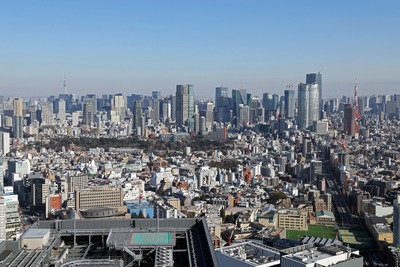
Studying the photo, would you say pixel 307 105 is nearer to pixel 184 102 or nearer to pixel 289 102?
pixel 289 102

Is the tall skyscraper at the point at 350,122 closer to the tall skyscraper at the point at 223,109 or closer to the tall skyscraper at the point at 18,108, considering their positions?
the tall skyscraper at the point at 223,109

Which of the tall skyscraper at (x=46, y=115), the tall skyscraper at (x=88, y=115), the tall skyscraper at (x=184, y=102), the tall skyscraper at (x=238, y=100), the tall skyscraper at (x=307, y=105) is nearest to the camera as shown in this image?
the tall skyscraper at (x=46, y=115)

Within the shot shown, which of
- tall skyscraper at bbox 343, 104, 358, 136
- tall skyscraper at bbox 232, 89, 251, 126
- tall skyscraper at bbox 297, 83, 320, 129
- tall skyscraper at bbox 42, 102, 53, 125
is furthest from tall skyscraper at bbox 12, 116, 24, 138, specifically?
tall skyscraper at bbox 343, 104, 358, 136

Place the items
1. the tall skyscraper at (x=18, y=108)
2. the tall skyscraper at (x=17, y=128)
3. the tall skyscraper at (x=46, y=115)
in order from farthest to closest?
the tall skyscraper at (x=18, y=108) < the tall skyscraper at (x=46, y=115) < the tall skyscraper at (x=17, y=128)

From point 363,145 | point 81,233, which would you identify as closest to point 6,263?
point 81,233

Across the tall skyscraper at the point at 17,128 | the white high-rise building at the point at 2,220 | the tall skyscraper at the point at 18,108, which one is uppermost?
the tall skyscraper at the point at 18,108

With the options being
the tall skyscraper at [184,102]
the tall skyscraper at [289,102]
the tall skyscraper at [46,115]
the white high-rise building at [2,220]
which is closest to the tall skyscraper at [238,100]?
the tall skyscraper at [289,102]

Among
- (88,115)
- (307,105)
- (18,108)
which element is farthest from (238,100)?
(18,108)
